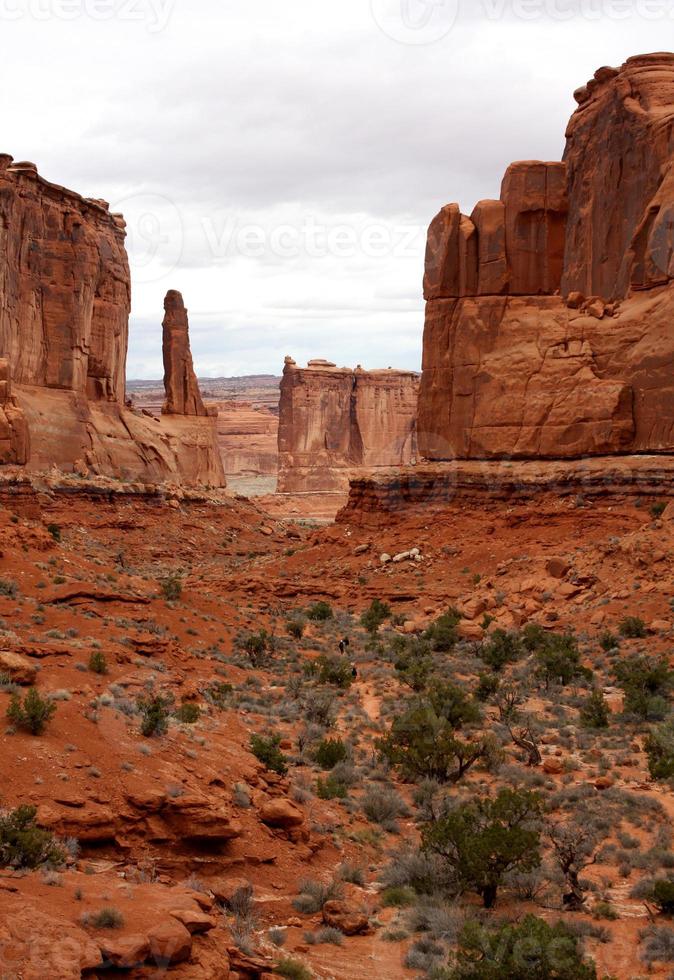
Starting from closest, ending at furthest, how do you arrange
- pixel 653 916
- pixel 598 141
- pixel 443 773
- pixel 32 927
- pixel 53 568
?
pixel 32 927 < pixel 653 916 < pixel 443 773 < pixel 53 568 < pixel 598 141

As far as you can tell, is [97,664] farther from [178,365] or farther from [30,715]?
[178,365]

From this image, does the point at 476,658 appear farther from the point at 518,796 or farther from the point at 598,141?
the point at 598,141

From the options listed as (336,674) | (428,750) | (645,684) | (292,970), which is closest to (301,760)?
(428,750)

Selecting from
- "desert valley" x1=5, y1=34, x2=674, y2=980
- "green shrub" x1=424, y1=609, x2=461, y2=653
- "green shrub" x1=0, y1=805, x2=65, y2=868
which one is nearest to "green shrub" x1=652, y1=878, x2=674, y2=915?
"desert valley" x1=5, y1=34, x2=674, y2=980

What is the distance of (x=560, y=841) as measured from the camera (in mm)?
11680

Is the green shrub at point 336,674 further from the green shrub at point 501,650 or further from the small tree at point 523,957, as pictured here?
the small tree at point 523,957

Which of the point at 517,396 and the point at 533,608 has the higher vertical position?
the point at 517,396

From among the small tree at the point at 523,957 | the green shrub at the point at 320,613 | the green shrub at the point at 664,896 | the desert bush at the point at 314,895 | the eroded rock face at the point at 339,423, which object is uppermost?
the eroded rock face at the point at 339,423

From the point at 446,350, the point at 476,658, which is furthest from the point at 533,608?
the point at 446,350

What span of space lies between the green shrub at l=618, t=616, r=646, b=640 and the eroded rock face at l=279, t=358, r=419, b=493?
72093mm

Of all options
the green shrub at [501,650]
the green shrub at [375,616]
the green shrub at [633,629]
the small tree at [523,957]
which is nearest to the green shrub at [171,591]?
the green shrub at [375,616]

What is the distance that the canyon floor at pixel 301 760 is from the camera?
8.35m

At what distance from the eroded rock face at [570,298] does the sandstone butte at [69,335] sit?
56.6ft

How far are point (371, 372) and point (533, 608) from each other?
75.1 meters
